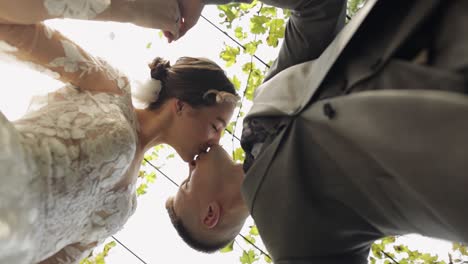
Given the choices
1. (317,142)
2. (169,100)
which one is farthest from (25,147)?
(317,142)

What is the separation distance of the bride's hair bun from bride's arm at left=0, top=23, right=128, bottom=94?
18 centimetres

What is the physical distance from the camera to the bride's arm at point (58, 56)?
3.49 feet

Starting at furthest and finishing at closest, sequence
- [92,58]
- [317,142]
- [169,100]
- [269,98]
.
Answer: [169,100]
[92,58]
[269,98]
[317,142]

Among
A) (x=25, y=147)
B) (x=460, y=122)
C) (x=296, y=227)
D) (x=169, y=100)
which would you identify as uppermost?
(x=460, y=122)

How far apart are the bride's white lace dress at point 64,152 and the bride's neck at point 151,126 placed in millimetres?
82

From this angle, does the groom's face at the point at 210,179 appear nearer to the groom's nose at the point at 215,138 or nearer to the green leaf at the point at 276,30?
the groom's nose at the point at 215,138

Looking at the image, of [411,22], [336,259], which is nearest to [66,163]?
[336,259]

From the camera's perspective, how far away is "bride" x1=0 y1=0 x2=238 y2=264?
0.95m

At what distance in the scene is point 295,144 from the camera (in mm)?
679

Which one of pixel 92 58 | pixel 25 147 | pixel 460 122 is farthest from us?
pixel 92 58

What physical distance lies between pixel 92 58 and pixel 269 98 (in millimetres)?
629

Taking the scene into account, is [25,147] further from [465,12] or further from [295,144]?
[465,12]

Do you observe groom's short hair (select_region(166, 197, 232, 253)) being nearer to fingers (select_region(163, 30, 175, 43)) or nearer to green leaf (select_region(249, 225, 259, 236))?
green leaf (select_region(249, 225, 259, 236))

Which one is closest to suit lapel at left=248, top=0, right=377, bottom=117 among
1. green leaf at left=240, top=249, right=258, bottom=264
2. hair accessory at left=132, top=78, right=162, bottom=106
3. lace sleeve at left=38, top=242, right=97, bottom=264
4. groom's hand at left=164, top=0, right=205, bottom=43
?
groom's hand at left=164, top=0, right=205, bottom=43
